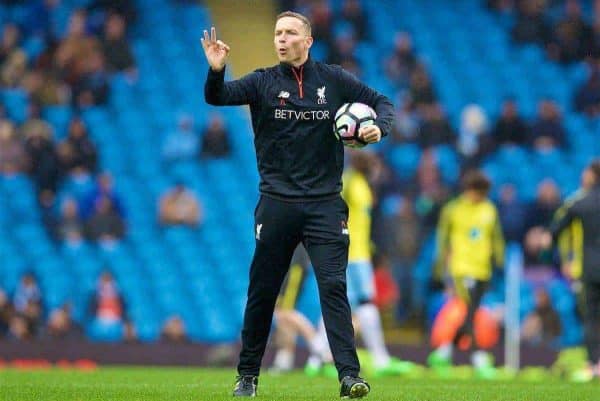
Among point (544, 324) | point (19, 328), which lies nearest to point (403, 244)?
point (544, 324)

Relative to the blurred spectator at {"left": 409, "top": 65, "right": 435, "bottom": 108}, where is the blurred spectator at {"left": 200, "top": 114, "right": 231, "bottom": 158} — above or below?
below

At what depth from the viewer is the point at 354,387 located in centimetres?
801

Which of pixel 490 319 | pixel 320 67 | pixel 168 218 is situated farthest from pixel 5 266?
pixel 320 67

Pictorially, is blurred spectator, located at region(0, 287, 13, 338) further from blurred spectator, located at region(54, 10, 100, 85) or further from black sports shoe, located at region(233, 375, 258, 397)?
black sports shoe, located at region(233, 375, 258, 397)

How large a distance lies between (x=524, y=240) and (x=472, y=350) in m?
4.97

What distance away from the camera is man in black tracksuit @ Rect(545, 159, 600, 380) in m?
13.3

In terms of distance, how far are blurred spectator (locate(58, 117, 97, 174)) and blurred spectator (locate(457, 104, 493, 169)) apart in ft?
19.6

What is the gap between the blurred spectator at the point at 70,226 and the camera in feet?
65.8

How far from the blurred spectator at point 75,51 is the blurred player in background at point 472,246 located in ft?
32.3

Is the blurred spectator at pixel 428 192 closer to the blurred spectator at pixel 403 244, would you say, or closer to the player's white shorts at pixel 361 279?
the blurred spectator at pixel 403 244

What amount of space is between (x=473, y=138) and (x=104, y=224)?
20.5 feet

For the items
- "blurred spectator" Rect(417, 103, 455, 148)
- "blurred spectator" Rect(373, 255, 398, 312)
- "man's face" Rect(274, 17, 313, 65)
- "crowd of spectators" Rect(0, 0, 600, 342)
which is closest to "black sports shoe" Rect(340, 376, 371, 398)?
"man's face" Rect(274, 17, 313, 65)

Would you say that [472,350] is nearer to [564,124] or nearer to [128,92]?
[564,124]

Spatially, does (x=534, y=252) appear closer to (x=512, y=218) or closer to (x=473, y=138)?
(x=512, y=218)
